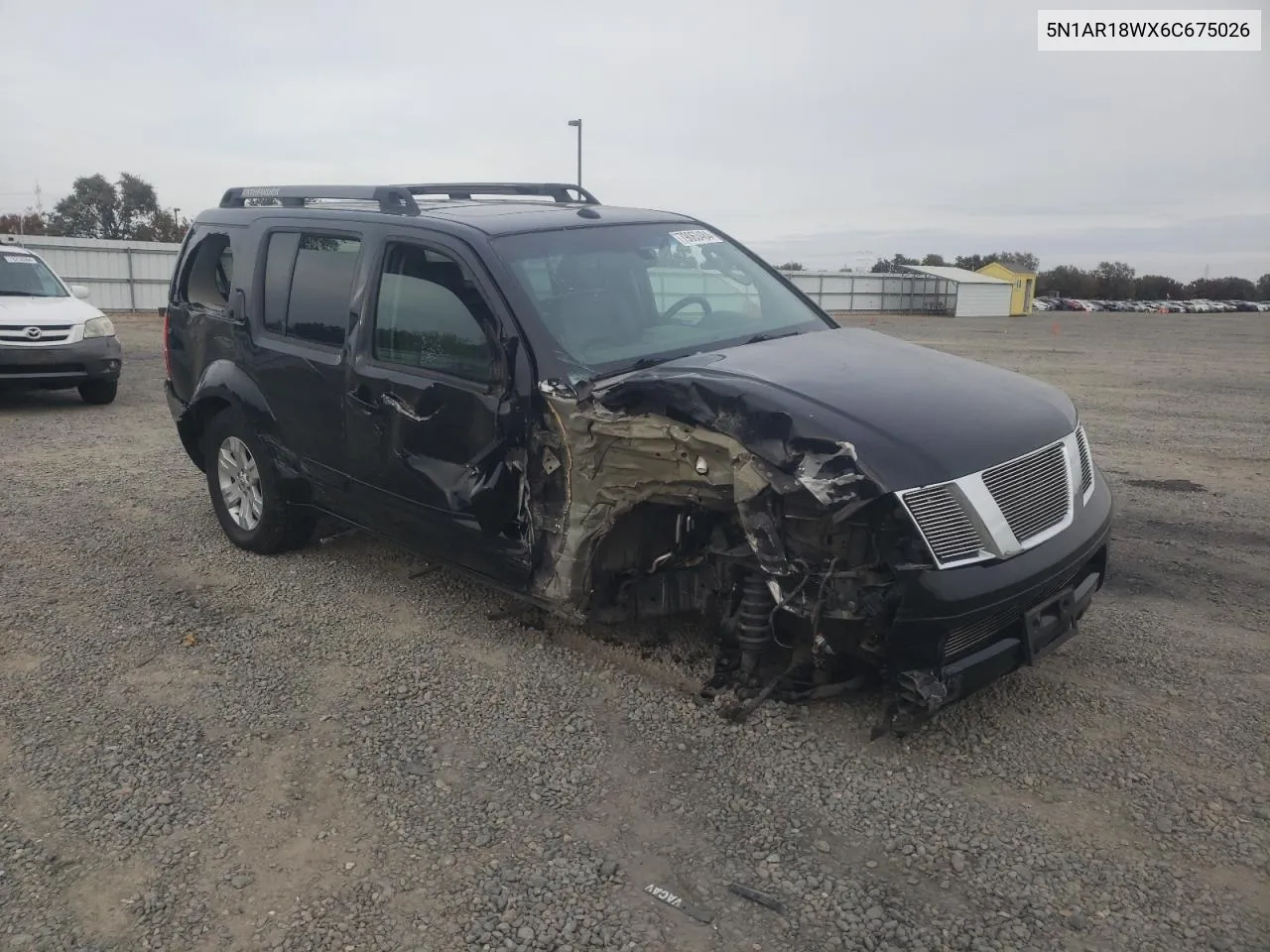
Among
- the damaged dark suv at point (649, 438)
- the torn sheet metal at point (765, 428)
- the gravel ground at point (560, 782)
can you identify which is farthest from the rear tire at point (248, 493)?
the torn sheet metal at point (765, 428)

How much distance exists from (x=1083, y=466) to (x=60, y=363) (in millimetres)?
10477

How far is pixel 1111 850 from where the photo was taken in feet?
9.66

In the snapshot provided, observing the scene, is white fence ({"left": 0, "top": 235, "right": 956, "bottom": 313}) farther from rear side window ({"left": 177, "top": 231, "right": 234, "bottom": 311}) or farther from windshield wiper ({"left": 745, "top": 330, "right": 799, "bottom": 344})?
rear side window ({"left": 177, "top": 231, "right": 234, "bottom": 311})

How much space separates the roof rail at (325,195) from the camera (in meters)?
4.87

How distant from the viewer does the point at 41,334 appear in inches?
412

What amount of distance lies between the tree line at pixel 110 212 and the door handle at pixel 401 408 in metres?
55.1

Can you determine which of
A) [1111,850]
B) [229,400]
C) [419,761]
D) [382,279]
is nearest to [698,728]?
[419,761]

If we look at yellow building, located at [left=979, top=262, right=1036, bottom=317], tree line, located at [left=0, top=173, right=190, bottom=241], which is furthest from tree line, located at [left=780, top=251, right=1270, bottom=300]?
tree line, located at [left=0, top=173, right=190, bottom=241]

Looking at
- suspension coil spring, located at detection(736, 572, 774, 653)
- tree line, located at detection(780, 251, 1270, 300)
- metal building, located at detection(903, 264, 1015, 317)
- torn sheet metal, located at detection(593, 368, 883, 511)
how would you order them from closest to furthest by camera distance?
torn sheet metal, located at detection(593, 368, 883, 511)
suspension coil spring, located at detection(736, 572, 774, 653)
metal building, located at detection(903, 264, 1015, 317)
tree line, located at detection(780, 251, 1270, 300)

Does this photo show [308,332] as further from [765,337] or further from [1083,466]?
A: [1083,466]

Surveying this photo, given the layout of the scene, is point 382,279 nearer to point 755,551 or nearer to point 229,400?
point 229,400

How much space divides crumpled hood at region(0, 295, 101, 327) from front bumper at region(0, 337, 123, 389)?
Answer: 10.2 inches

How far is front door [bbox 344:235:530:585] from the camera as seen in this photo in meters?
4.07

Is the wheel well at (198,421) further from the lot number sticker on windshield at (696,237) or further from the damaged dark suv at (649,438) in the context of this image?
the lot number sticker on windshield at (696,237)
